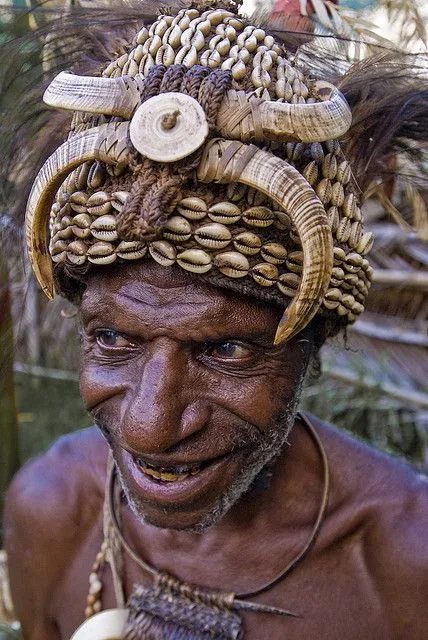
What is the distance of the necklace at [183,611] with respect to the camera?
177cm

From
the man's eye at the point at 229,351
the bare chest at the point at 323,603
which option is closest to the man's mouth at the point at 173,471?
the man's eye at the point at 229,351

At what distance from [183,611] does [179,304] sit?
2.54 ft

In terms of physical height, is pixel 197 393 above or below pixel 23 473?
above

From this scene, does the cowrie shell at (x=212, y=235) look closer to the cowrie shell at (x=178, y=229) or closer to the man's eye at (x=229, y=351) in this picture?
the cowrie shell at (x=178, y=229)

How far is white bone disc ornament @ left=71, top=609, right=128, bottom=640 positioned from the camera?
1825 mm

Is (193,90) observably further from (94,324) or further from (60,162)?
(94,324)

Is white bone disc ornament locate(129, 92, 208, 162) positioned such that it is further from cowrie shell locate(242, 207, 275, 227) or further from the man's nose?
the man's nose

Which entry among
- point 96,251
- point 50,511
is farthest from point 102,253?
point 50,511

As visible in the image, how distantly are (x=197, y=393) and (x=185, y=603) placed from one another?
618 mm

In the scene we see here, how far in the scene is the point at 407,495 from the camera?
75.2 inches

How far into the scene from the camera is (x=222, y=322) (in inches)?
57.9

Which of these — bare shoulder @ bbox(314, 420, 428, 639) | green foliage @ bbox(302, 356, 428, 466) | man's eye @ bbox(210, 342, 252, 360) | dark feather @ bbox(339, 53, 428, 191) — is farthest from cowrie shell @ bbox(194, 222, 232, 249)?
green foliage @ bbox(302, 356, 428, 466)

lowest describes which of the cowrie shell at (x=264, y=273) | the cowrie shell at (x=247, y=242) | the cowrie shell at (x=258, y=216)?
the cowrie shell at (x=264, y=273)

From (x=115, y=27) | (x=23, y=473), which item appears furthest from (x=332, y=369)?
(x=115, y=27)
